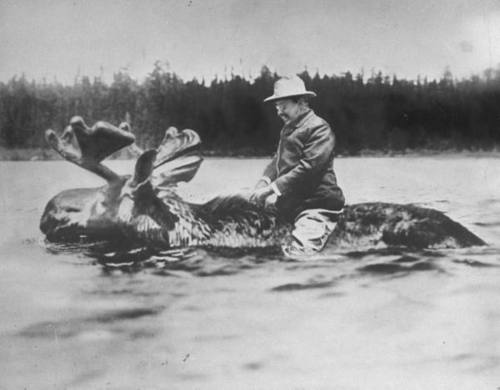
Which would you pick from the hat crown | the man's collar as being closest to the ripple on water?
the man's collar

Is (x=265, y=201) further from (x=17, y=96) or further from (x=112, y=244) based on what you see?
(x=17, y=96)

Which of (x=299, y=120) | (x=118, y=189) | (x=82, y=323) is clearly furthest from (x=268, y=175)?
(x=82, y=323)

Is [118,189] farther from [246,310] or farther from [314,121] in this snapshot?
[314,121]

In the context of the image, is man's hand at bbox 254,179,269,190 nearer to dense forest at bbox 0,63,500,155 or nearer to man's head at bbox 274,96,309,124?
A: dense forest at bbox 0,63,500,155

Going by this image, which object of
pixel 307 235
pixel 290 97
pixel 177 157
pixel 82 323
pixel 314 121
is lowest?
pixel 82 323

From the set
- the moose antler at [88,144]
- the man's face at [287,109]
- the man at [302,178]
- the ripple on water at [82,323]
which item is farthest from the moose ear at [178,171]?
the ripple on water at [82,323]

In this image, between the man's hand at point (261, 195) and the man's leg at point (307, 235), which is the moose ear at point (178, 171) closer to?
the man's hand at point (261, 195)
